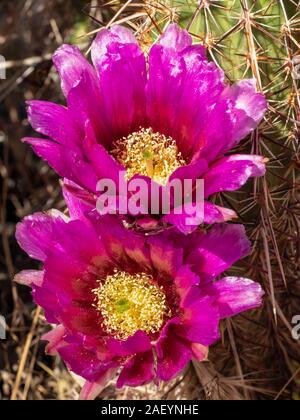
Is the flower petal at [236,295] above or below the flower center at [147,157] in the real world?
below

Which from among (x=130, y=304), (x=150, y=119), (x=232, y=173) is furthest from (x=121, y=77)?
(x=130, y=304)

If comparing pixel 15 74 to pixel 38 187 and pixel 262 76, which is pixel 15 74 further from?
pixel 262 76

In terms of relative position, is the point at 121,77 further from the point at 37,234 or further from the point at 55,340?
the point at 55,340

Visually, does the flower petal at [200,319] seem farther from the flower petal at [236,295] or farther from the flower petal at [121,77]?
the flower petal at [121,77]

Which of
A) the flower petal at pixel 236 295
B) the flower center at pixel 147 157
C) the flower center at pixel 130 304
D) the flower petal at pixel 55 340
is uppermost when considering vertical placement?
the flower center at pixel 147 157

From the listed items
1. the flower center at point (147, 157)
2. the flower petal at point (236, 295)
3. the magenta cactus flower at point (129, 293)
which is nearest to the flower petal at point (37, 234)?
the magenta cactus flower at point (129, 293)

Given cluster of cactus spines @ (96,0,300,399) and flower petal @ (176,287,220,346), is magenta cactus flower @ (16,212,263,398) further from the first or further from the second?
cluster of cactus spines @ (96,0,300,399)

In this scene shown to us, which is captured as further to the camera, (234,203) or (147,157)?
(234,203)
